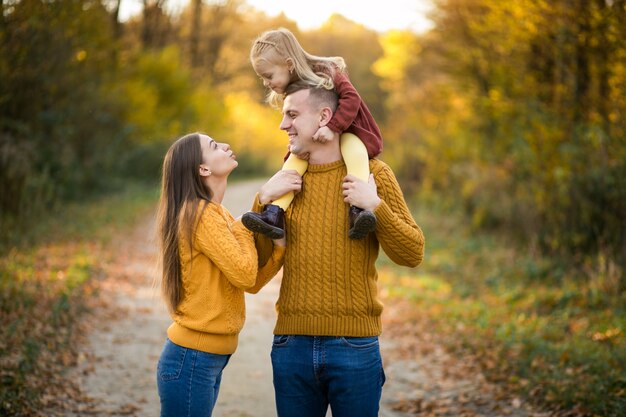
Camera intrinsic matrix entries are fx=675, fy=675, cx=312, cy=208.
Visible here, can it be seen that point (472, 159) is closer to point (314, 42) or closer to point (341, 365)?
point (341, 365)

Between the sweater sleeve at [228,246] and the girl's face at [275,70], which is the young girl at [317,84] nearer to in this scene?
the girl's face at [275,70]

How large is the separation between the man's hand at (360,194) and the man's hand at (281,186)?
0.23 meters

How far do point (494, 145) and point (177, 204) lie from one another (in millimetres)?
11527

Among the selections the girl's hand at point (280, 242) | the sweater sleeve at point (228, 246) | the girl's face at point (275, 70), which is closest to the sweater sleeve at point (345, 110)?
the girl's face at point (275, 70)

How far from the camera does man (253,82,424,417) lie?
2762mm

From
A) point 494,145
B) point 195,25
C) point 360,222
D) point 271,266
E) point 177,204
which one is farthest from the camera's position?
point 195,25

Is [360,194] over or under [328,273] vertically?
over

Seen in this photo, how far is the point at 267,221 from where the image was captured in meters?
2.87

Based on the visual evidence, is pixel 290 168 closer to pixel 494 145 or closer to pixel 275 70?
pixel 275 70

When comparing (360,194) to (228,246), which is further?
(228,246)

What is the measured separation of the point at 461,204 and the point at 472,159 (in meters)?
1.04

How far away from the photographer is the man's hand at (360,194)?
9.01 feet

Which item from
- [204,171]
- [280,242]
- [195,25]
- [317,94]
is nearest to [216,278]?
[280,242]

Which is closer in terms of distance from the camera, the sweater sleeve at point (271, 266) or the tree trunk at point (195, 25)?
the sweater sleeve at point (271, 266)
